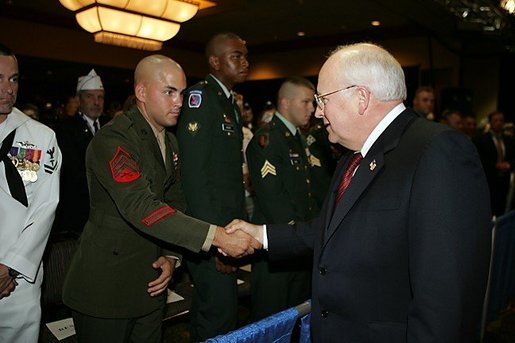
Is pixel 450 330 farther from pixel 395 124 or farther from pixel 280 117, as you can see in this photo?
pixel 280 117

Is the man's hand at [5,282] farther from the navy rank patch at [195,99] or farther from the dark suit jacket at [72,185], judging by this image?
the dark suit jacket at [72,185]

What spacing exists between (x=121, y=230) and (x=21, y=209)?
1.44ft

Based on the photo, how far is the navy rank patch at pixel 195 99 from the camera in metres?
2.55

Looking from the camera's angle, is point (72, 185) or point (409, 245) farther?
point (72, 185)

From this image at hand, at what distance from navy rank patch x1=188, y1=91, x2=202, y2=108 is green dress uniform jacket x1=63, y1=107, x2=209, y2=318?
593mm

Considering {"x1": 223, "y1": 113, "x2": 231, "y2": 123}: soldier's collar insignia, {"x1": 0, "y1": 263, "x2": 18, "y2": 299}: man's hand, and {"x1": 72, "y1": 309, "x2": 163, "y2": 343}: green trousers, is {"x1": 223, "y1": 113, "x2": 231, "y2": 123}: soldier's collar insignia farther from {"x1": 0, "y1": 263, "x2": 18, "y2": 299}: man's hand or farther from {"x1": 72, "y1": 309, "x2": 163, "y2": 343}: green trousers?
{"x1": 0, "y1": 263, "x2": 18, "y2": 299}: man's hand

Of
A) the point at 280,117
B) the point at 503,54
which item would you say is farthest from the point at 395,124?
the point at 503,54

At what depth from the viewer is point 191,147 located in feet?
8.13

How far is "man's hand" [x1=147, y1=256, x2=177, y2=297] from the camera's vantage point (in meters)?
2.00

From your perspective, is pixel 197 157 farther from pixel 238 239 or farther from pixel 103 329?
pixel 103 329

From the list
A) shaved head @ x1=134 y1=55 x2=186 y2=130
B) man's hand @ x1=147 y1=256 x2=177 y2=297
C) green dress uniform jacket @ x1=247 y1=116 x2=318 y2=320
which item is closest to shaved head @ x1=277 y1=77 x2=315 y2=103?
green dress uniform jacket @ x1=247 y1=116 x2=318 y2=320

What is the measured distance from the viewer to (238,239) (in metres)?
2.05

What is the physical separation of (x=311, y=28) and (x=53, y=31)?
572 centimetres

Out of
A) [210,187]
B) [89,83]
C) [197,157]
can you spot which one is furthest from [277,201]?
[89,83]
